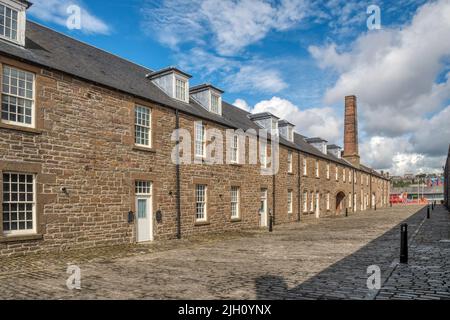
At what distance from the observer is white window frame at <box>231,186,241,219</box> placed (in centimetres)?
2042

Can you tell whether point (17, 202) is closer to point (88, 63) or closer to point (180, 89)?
point (88, 63)

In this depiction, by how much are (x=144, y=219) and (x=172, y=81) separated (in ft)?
23.8

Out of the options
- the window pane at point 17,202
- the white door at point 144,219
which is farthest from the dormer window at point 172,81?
the window pane at point 17,202

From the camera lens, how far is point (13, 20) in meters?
11.4

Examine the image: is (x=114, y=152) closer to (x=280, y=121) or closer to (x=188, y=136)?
(x=188, y=136)

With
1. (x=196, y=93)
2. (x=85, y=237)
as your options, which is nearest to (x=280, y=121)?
(x=196, y=93)

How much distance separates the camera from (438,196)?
300 feet

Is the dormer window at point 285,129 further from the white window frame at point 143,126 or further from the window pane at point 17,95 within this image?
the window pane at point 17,95

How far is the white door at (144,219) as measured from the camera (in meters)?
14.3

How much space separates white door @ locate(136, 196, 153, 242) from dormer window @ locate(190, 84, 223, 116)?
7695 millimetres

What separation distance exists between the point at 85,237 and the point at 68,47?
7.98 metres

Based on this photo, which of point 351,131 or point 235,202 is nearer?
point 235,202

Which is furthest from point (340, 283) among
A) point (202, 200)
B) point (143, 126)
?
point (202, 200)

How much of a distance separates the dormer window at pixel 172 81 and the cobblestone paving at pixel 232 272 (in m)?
8.36
